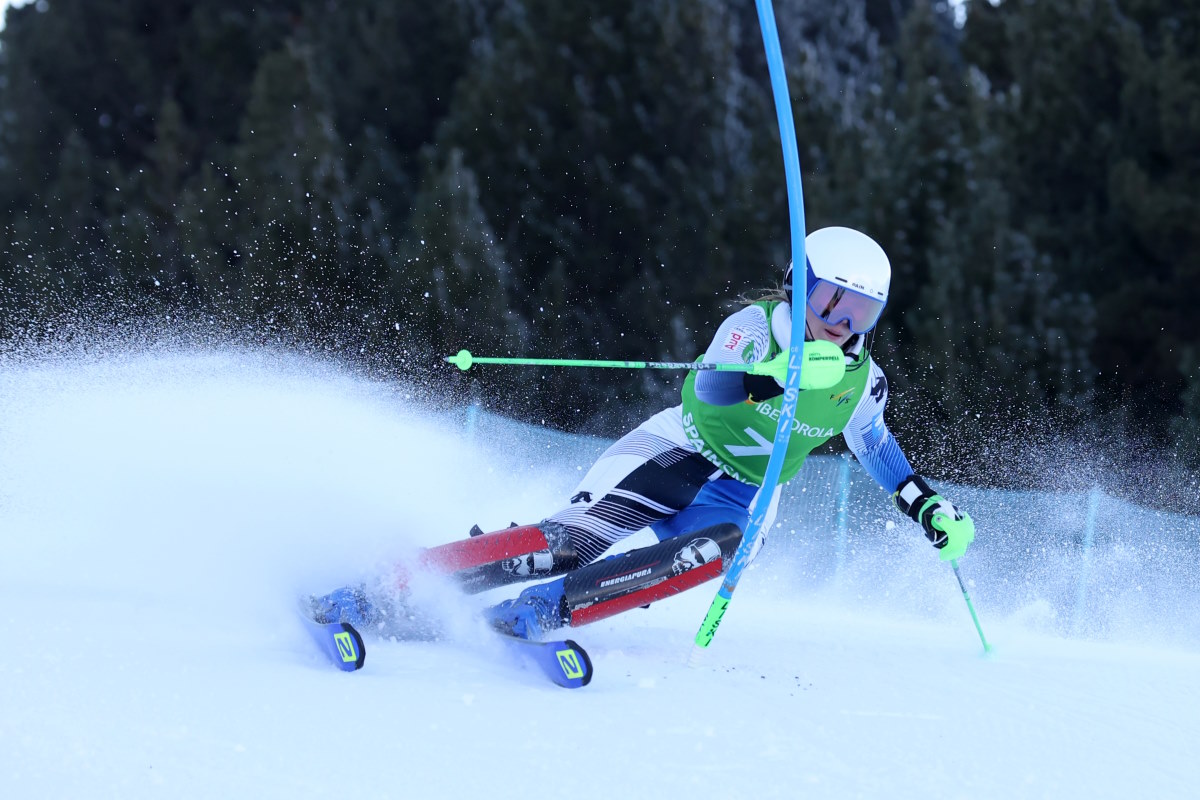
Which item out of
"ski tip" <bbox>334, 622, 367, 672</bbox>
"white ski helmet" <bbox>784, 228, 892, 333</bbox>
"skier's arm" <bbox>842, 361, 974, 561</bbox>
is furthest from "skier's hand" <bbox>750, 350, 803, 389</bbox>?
"ski tip" <bbox>334, 622, 367, 672</bbox>

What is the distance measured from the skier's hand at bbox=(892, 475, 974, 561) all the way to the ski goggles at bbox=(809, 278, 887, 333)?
838 millimetres

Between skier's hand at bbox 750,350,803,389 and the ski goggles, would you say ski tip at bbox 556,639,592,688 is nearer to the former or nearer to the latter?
skier's hand at bbox 750,350,803,389

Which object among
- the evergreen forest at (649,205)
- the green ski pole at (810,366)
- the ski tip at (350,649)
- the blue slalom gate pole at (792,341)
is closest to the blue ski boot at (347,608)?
the ski tip at (350,649)

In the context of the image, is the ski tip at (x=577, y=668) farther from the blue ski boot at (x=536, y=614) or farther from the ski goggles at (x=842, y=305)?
the ski goggles at (x=842, y=305)

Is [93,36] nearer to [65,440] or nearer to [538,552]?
[65,440]

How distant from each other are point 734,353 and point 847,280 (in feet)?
1.62

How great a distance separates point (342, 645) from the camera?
3.99 metres

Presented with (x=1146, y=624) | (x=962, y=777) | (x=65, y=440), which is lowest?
(x=1146, y=624)

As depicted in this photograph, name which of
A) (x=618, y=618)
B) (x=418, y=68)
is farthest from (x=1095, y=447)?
(x=418, y=68)

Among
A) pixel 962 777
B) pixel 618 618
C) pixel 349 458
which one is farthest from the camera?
pixel 349 458

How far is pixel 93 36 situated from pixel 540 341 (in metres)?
17.5

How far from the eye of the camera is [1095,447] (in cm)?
965

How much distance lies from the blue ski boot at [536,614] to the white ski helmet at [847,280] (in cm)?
141

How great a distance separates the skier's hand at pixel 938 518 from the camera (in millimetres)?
4863
